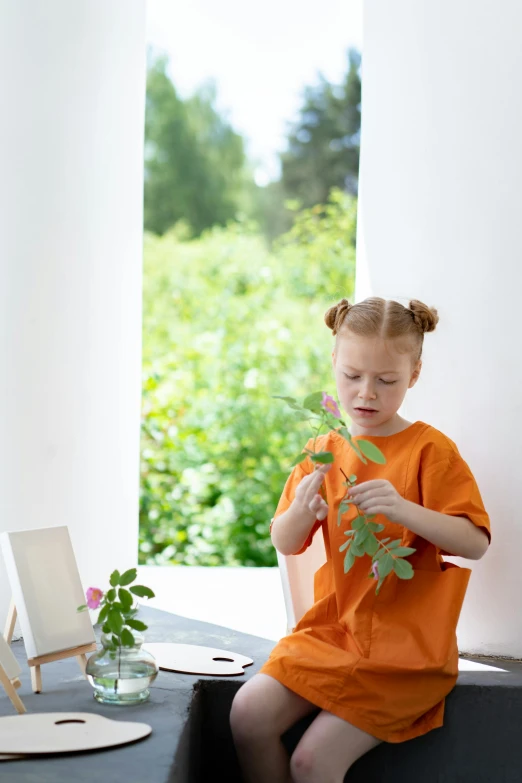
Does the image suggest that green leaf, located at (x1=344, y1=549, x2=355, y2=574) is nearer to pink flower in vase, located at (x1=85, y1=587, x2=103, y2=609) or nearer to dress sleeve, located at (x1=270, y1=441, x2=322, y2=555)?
dress sleeve, located at (x1=270, y1=441, x2=322, y2=555)

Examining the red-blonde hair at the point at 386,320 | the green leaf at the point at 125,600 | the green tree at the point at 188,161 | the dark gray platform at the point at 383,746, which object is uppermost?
the green tree at the point at 188,161

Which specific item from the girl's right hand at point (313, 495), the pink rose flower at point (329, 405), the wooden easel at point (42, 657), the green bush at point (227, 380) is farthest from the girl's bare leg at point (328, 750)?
the green bush at point (227, 380)

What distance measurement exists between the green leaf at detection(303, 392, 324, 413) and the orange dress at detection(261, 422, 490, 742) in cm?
33

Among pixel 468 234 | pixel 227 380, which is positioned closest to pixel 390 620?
pixel 468 234

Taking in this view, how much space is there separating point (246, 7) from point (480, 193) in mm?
6444

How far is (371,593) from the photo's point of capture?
1.97 metres

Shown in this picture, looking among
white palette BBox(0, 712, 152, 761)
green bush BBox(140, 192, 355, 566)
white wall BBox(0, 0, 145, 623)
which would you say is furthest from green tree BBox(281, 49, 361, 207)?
white palette BBox(0, 712, 152, 761)

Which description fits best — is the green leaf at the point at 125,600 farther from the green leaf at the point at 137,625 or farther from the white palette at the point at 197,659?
the white palette at the point at 197,659

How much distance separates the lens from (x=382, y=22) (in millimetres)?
2514

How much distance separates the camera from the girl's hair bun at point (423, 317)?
2055 mm

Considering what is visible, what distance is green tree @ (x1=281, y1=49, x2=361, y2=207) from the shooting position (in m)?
8.32

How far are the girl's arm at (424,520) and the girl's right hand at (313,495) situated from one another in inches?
3.2

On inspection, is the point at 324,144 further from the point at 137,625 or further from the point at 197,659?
the point at 137,625

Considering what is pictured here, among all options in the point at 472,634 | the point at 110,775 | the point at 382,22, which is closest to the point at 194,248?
the point at 382,22
